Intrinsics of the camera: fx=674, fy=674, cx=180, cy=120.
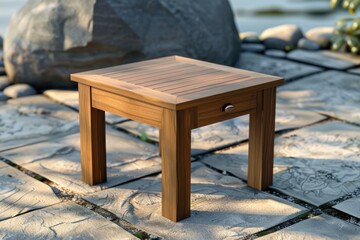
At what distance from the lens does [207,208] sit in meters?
2.82

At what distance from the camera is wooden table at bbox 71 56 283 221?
260cm

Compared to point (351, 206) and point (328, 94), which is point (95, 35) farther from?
point (351, 206)

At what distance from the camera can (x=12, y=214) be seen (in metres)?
2.77

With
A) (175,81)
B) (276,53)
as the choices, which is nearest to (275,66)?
(276,53)

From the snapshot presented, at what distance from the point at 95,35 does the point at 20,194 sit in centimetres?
172

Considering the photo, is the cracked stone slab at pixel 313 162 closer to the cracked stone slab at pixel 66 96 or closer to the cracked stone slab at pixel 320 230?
the cracked stone slab at pixel 320 230

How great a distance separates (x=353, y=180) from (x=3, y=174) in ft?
5.36

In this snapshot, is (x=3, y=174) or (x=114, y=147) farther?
(x=114, y=147)

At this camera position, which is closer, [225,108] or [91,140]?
[225,108]

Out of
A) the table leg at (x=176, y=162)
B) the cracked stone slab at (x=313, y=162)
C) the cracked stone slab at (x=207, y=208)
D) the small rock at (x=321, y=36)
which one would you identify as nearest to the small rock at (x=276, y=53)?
the small rock at (x=321, y=36)

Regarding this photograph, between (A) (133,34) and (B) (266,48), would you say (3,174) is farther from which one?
(B) (266,48)

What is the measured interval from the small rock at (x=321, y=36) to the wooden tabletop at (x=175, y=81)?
2.84m

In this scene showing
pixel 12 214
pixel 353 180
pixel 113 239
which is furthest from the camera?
pixel 353 180

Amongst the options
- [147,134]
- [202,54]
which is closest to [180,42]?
[202,54]
